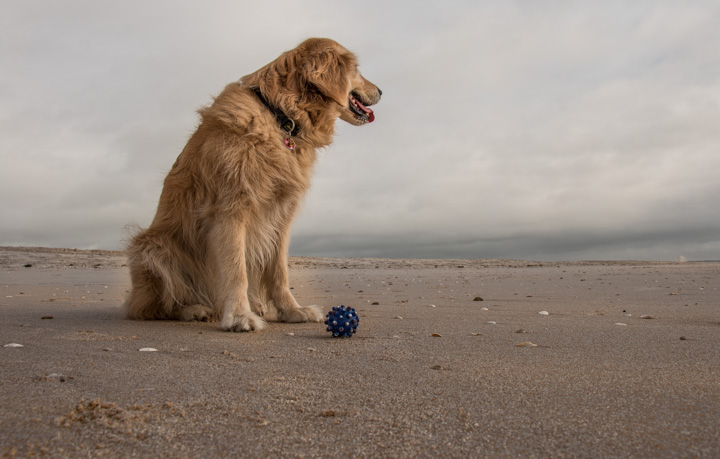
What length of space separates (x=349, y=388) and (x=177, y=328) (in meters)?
2.11

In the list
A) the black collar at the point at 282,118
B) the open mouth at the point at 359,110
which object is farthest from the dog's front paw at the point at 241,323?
the open mouth at the point at 359,110

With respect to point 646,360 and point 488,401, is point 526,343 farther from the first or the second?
point 488,401

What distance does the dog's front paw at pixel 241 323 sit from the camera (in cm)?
333

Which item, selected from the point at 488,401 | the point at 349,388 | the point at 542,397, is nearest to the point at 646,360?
the point at 542,397

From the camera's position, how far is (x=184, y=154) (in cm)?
394

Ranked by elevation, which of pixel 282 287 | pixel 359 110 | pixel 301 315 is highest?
pixel 359 110

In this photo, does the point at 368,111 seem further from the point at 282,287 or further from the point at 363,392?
the point at 363,392

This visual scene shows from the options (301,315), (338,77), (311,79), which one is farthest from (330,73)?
(301,315)

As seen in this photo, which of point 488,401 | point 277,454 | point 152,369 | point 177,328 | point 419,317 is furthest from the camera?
point 419,317

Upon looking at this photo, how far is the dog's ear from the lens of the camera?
3.92 meters

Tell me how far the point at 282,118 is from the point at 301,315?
154 cm

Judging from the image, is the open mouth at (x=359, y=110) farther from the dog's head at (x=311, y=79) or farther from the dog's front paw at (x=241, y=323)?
the dog's front paw at (x=241, y=323)

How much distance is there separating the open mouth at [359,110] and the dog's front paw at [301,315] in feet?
5.59

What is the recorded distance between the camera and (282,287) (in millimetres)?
4176
